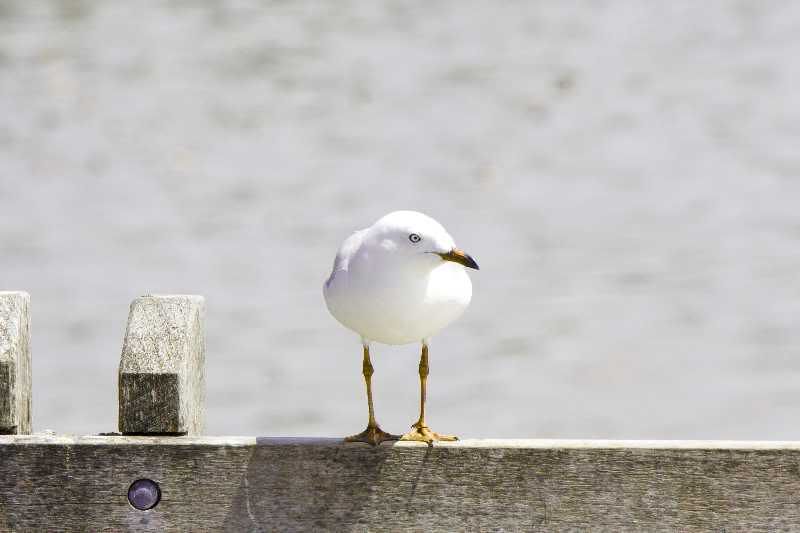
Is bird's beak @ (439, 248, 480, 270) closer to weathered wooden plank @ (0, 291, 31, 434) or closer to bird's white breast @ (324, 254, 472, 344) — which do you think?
bird's white breast @ (324, 254, 472, 344)

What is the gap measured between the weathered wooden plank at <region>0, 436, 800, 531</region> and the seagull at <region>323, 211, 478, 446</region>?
146 mm

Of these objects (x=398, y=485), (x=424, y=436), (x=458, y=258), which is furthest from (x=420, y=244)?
(x=398, y=485)

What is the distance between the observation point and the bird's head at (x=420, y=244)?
8.09 ft

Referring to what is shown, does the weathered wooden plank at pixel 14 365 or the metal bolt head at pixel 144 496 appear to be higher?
the weathered wooden plank at pixel 14 365

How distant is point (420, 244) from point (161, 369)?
0.58 meters

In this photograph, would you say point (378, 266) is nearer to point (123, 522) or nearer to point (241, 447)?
point (241, 447)

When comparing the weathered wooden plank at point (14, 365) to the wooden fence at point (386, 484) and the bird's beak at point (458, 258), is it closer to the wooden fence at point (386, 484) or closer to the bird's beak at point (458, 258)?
the wooden fence at point (386, 484)

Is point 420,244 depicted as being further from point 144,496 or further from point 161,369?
point 144,496

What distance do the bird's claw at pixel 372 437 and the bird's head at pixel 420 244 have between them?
1.16 feet

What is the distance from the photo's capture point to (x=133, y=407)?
2404 millimetres

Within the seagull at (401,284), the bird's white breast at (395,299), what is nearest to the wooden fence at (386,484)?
the seagull at (401,284)

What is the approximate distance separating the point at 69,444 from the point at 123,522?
7.3 inches

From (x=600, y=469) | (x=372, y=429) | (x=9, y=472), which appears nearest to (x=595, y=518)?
(x=600, y=469)

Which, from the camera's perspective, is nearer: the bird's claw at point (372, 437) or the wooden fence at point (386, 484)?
the wooden fence at point (386, 484)
